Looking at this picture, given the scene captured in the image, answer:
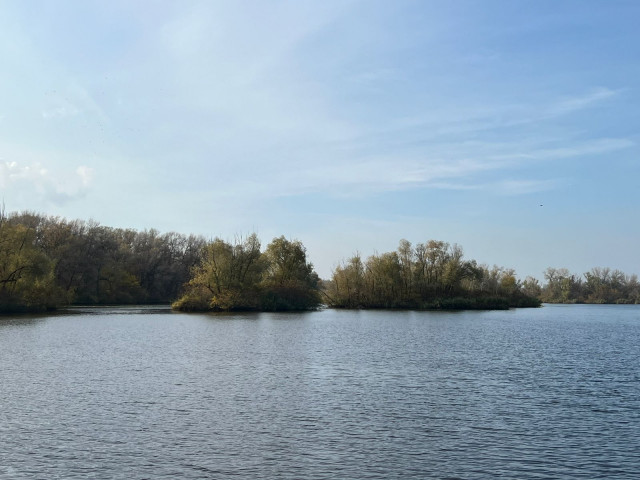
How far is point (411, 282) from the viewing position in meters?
101

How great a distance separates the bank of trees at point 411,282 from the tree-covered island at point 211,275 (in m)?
0.18

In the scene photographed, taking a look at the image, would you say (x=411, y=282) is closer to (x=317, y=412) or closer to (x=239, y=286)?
(x=239, y=286)

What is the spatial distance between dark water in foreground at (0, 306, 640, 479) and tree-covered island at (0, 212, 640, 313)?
42.1m

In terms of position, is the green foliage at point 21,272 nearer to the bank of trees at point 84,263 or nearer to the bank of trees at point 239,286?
the bank of trees at point 84,263

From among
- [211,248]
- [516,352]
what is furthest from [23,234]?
[516,352]

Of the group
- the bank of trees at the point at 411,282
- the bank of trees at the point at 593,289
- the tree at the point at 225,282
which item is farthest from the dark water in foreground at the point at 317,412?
the bank of trees at the point at 593,289

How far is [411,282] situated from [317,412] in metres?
83.8

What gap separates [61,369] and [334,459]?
61.1 ft

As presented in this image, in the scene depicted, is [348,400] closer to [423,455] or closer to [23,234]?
[423,455]

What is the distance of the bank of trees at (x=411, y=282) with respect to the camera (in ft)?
327

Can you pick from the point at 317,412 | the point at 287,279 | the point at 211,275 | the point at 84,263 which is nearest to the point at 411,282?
the point at 287,279

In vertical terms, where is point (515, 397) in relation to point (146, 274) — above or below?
below

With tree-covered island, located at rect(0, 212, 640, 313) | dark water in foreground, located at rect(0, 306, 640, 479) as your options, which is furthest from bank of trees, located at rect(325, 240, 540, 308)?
dark water in foreground, located at rect(0, 306, 640, 479)

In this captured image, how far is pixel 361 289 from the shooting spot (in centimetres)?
10094
